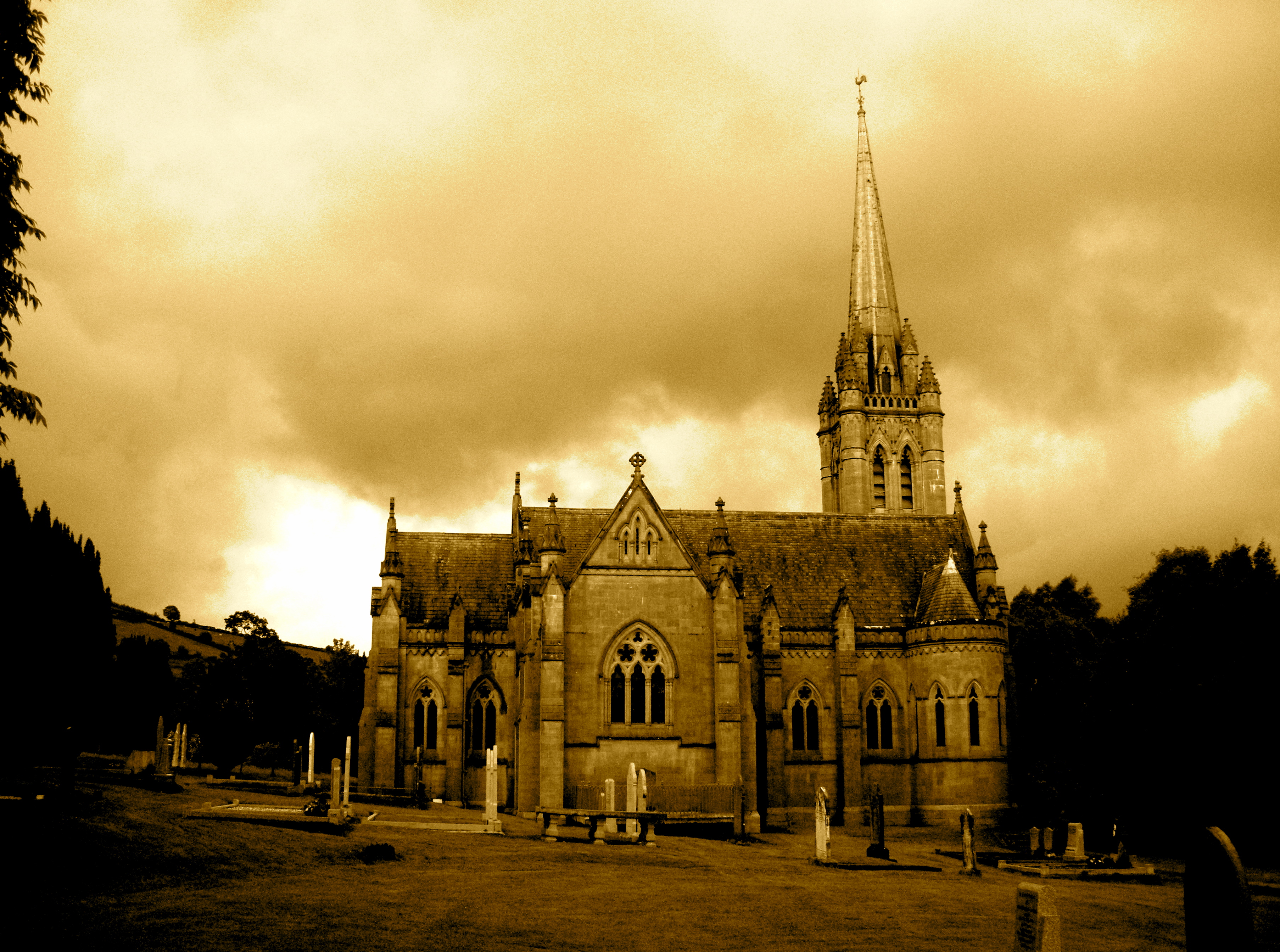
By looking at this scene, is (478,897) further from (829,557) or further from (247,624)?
(247,624)

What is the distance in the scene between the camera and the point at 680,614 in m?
43.9

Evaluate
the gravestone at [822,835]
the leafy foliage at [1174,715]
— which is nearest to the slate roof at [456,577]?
the gravestone at [822,835]

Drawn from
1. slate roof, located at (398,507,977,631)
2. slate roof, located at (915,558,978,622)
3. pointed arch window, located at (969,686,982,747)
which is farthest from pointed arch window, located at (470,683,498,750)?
pointed arch window, located at (969,686,982,747)

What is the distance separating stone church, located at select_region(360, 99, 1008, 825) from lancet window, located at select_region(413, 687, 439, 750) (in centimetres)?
8

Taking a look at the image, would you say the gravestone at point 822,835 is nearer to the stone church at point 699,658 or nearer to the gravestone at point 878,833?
the gravestone at point 878,833

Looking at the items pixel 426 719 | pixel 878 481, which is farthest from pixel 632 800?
pixel 878 481

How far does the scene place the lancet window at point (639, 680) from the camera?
43406 mm

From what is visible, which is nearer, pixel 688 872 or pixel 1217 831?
pixel 1217 831

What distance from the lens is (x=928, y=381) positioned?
74.4 m

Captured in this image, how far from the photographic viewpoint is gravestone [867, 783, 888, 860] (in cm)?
3228

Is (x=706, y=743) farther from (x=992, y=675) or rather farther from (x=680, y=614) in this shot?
(x=992, y=675)

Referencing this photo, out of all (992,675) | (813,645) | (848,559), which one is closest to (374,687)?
(813,645)

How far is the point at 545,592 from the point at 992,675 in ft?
65.0

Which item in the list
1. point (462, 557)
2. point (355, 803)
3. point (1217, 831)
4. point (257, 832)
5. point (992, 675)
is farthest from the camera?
point (462, 557)
